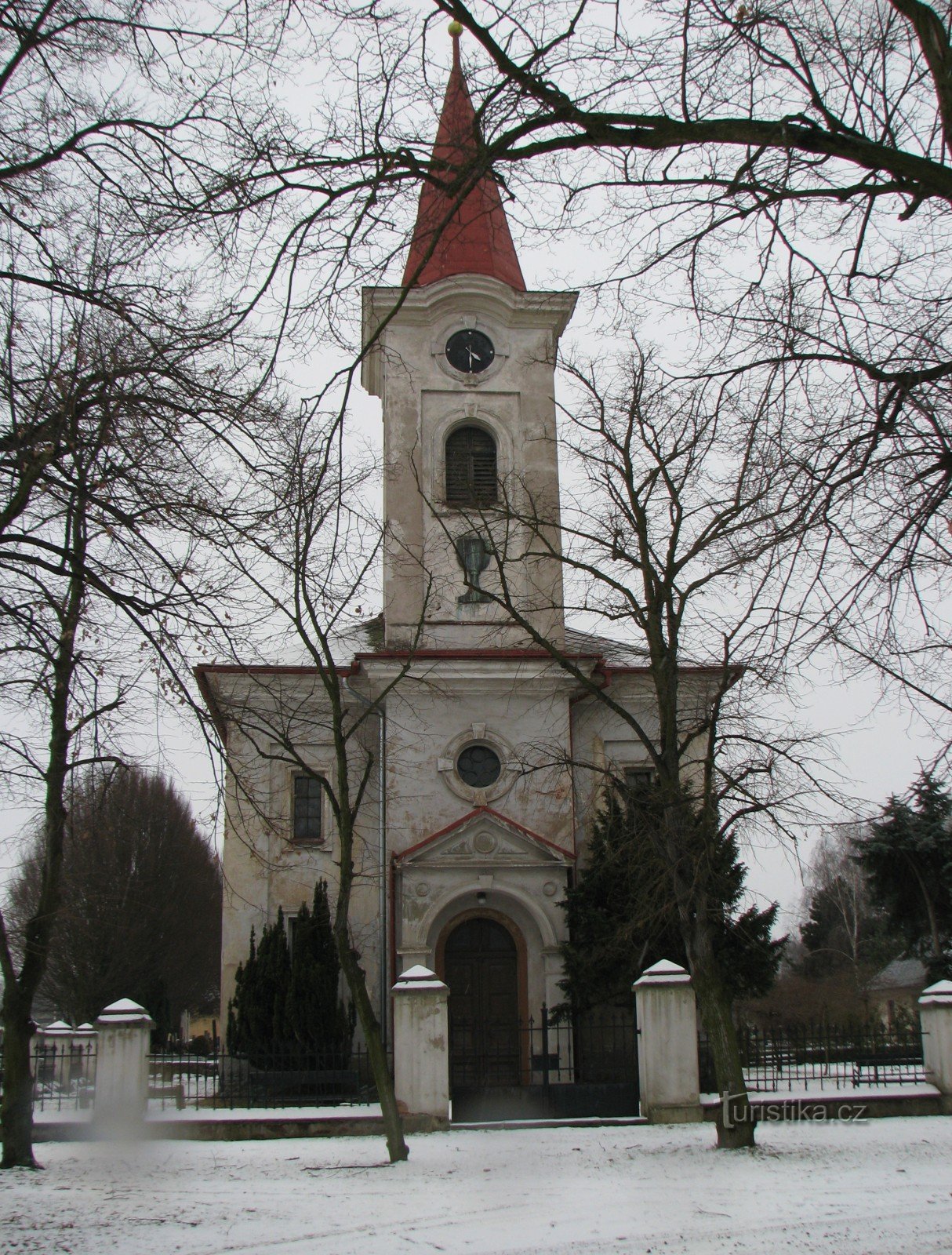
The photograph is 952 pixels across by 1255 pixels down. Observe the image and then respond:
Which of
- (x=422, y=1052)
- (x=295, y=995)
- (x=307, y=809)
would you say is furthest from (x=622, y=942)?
(x=307, y=809)

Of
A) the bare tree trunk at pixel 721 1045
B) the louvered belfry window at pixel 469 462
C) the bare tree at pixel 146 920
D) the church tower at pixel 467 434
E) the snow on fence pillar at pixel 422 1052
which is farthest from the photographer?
the bare tree at pixel 146 920

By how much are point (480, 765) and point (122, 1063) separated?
900cm

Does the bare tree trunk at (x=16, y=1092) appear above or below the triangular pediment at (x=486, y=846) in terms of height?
below

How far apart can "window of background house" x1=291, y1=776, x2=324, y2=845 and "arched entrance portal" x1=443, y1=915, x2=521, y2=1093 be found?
3.37 m

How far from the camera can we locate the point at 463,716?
875 inches

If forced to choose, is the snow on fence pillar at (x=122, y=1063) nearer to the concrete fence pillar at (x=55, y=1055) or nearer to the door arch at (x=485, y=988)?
the concrete fence pillar at (x=55, y=1055)

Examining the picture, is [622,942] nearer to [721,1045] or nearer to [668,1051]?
[668,1051]

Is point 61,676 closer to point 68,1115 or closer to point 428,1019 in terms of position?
point 428,1019

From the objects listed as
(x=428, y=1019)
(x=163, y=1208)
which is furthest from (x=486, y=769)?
(x=163, y=1208)

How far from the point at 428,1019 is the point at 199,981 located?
32892mm

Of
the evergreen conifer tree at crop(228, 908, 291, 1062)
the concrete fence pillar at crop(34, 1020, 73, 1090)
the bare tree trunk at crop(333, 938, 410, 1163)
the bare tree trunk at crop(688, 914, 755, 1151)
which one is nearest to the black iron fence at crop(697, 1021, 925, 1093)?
the bare tree trunk at crop(688, 914, 755, 1151)

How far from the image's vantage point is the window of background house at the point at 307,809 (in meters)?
22.8

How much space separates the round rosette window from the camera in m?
22.1

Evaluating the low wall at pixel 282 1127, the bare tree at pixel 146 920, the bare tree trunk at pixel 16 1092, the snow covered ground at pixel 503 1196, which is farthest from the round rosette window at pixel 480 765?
the bare tree at pixel 146 920
